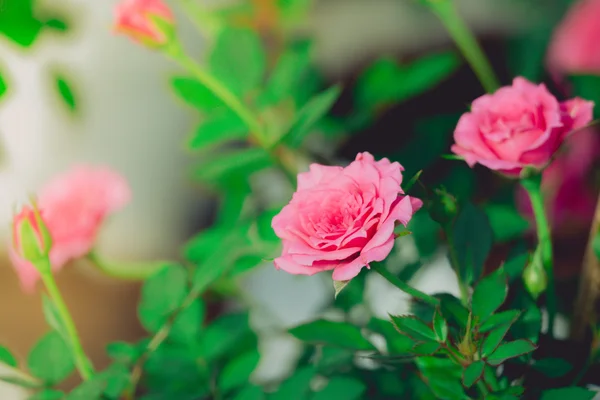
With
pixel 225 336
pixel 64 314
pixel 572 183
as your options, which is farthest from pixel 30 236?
pixel 572 183

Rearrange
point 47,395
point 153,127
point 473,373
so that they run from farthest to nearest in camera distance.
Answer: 1. point 153,127
2. point 47,395
3. point 473,373

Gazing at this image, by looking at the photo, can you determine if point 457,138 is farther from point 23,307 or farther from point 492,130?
point 23,307

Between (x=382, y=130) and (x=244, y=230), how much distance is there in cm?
27

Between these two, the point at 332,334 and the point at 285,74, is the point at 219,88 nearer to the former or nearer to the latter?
the point at 285,74

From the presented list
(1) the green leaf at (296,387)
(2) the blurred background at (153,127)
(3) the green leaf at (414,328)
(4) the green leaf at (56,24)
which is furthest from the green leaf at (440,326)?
(4) the green leaf at (56,24)

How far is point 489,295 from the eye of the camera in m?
0.31

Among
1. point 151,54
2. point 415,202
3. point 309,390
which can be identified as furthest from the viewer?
point 151,54

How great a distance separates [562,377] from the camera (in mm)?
358

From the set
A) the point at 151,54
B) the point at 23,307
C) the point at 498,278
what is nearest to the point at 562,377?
the point at 498,278

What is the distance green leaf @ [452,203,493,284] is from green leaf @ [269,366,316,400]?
0.12 meters

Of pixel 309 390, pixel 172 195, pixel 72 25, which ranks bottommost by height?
pixel 172 195

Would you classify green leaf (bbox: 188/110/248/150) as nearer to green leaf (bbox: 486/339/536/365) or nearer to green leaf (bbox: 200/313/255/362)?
green leaf (bbox: 200/313/255/362)

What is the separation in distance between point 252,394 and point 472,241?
175 millimetres

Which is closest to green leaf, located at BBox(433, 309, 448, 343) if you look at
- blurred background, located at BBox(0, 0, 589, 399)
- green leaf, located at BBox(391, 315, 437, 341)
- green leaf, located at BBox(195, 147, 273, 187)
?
green leaf, located at BBox(391, 315, 437, 341)
